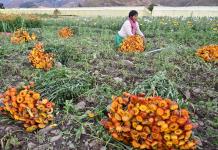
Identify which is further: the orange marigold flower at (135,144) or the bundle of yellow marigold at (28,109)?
the bundle of yellow marigold at (28,109)

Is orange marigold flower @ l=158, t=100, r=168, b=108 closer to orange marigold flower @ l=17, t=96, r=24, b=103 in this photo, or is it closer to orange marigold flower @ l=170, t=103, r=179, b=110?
orange marigold flower @ l=170, t=103, r=179, b=110

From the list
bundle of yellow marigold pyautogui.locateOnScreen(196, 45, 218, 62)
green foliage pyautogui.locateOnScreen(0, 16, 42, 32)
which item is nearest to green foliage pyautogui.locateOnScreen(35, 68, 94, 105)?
bundle of yellow marigold pyautogui.locateOnScreen(196, 45, 218, 62)

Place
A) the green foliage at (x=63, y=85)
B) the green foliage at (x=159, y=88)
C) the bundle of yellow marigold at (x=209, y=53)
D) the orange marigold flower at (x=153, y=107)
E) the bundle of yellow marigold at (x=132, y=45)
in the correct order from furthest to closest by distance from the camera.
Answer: the bundle of yellow marigold at (x=132, y=45)
the bundle of yellow marigold at (x=209, y=53)
the green foliage at (x=63, y=85)
the green foliage at (x=159, y=88)
the orange marigold flower at (x=153, y=107)

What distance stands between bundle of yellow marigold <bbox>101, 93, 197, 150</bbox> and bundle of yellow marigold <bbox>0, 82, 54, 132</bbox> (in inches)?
31.4

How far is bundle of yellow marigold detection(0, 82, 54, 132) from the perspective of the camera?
4.09 metres

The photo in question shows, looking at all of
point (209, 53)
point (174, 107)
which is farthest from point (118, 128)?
point (209, 53)

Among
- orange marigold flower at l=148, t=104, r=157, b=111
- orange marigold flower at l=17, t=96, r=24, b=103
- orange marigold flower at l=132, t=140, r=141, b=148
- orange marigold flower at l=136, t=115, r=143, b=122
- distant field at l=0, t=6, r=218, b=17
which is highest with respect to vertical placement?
orange marigold flower at l=148, t=104, r=157, b=111

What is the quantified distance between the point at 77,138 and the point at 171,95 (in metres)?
1.36

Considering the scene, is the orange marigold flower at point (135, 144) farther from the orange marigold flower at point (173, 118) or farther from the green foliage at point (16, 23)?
the green foliage at point (16, 23)

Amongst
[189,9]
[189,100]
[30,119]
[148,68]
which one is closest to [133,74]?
[148,68]

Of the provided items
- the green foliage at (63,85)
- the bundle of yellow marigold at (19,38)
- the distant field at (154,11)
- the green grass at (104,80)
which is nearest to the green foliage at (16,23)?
the bundle of yellow marigold at (19,38)

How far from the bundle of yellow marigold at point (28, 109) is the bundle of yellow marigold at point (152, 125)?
2.62 ft

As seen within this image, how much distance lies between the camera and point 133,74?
5902mm

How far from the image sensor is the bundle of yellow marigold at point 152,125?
351 cm
